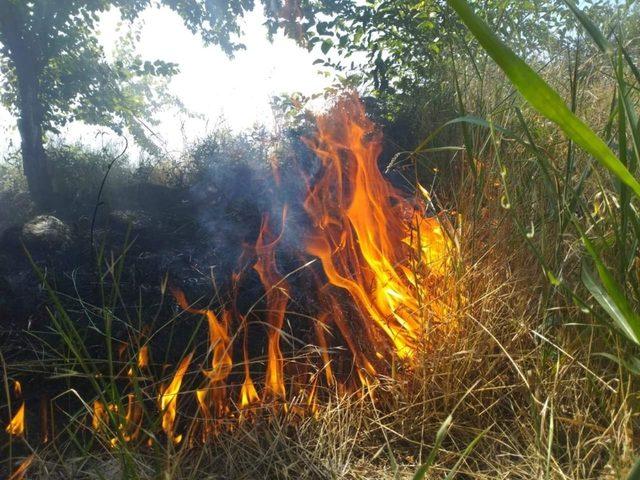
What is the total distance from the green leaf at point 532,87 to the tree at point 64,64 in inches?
164

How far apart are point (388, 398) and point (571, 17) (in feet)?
10.9

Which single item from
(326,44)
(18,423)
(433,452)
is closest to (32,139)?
(326,44)

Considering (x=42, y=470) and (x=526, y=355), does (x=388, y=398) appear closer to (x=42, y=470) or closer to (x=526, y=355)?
(x=526, y=355)

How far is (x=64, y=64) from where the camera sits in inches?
209

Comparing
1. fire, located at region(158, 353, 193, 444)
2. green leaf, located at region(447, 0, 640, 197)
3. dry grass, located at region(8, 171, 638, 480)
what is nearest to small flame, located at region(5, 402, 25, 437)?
dry grass, located at region(8, 171, 638, 480)

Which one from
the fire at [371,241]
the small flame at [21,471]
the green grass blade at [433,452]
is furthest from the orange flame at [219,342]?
the green grass blade at [433,452]

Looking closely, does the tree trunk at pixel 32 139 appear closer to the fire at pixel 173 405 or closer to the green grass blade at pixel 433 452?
the fire at pixel 173 405

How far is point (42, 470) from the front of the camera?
1.59m

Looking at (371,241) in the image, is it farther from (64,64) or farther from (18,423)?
(64,64)

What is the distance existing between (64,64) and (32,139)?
935 millimetres

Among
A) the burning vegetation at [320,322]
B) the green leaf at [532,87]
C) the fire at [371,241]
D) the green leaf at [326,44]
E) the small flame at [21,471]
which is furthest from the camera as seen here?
the green leaf at [326,44]

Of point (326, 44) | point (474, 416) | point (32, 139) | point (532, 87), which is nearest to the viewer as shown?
point (532, 87)

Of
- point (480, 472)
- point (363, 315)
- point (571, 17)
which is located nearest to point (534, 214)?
point (363, 315)

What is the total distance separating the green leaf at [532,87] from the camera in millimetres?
559
